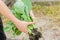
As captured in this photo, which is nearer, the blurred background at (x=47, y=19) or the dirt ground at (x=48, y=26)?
the dirt ground at (x=48, y=26)

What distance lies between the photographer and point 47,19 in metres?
7.69

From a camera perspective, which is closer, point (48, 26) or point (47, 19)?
point (48, 26)

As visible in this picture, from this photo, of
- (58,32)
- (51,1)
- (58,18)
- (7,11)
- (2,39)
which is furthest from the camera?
(51,1)

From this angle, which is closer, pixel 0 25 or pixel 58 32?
pixel 0 25

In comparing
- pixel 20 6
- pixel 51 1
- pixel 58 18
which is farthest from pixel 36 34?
pixel 51 1

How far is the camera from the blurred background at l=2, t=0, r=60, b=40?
19.9 ft

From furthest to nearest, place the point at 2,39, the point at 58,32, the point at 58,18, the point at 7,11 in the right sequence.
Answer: the point at 58,18 → the point at 58,32 → the point at 2,39 → the point at 7,11

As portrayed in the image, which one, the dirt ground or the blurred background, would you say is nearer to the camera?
the dirt ground

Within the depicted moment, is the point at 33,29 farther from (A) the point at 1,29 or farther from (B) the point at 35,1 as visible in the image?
(B) the point at 35,1

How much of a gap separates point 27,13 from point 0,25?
1.34 ft

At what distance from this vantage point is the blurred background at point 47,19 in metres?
6.07

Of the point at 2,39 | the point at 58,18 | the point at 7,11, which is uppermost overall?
the point at 7,11

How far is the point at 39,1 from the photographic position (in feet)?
30.6

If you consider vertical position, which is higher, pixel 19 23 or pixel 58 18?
pixel 19 23
